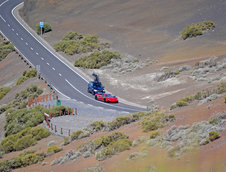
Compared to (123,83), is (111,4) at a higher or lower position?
higher

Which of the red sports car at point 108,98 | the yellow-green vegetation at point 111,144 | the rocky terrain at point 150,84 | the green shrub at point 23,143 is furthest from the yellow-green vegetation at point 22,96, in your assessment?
the yellow-green vegetation at point 111,144

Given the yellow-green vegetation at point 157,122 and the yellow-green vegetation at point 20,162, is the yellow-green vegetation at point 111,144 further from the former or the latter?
the yellow-green vegetation at point 20,162

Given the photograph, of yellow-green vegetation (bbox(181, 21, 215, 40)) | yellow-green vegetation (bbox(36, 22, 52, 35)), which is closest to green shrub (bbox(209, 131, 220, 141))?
yellow-green vegetation (bbox(181, 21, 215, 40))

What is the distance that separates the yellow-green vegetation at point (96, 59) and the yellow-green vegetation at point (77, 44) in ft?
14.8

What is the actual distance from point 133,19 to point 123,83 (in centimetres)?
2727

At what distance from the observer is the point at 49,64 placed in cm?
5809

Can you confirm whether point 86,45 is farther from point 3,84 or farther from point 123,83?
point 123,83

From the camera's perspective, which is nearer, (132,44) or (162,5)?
(132,44)

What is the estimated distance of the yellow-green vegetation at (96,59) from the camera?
54719 mm

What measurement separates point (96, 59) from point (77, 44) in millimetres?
9795

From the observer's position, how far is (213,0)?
70.7 meters

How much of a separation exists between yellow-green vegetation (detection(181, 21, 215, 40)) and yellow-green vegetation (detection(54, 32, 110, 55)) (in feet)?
37.1

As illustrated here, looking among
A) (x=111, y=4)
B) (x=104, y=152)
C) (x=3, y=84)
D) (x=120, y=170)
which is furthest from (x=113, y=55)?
(x=120, y=170)

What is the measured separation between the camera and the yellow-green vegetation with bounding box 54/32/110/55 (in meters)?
62.5
